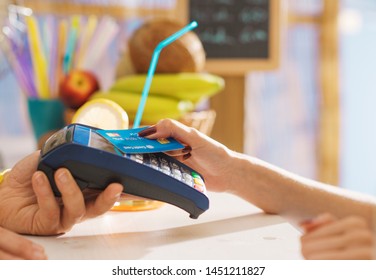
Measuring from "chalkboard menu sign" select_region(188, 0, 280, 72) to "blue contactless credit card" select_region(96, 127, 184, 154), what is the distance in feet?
3.85

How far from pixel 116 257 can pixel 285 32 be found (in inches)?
70.6

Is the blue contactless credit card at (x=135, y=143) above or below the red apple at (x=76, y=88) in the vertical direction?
above

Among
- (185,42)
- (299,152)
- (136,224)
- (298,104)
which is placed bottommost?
(299,152)

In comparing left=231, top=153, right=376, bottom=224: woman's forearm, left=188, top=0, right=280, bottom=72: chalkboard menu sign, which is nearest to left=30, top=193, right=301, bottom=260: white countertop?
left=231, top=153, right=376, bottom=224: woman's forearm

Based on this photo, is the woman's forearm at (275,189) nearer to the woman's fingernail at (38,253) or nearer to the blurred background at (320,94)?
the woman's fingernail at (38,253)

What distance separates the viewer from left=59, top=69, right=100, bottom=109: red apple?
1.17m

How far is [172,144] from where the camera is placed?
0.56 metres

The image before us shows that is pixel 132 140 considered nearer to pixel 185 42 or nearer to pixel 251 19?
pixel 185 42

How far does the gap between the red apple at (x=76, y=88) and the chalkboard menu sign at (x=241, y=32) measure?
1.94ft

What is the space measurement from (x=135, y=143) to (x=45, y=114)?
734 mm

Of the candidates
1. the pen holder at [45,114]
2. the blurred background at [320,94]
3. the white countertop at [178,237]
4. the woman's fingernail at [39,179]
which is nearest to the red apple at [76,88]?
the pen holder at [45,114]

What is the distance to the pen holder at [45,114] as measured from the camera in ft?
4.00

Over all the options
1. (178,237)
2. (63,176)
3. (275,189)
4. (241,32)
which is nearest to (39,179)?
(63,176)
